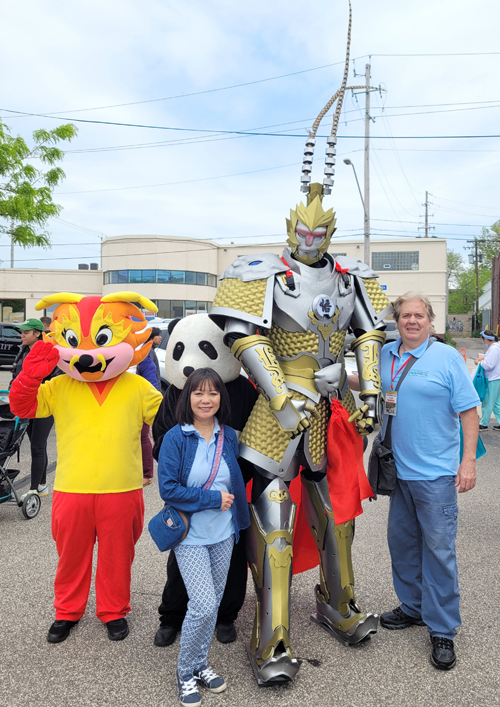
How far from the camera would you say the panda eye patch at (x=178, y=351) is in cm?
279

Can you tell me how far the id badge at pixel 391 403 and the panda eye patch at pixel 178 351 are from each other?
112cm

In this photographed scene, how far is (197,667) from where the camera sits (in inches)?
93.2

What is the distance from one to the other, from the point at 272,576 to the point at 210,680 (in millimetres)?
511

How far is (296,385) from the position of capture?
8.44 feet

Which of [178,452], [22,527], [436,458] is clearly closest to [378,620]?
[436,458]

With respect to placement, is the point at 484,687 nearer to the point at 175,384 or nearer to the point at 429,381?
the point at 429,381

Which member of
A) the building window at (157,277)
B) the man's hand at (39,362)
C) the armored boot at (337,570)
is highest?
the building window at (157,277)

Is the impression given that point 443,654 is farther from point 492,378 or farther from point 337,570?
point 492,378

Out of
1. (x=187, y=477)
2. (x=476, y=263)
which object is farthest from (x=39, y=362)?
(x=476, y=263)

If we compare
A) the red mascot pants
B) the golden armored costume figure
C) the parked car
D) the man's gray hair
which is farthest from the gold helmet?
the parked car

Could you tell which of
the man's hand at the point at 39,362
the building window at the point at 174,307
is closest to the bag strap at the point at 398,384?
the man's hand at the point at 39,362

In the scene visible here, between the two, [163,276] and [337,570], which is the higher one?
[163,276]

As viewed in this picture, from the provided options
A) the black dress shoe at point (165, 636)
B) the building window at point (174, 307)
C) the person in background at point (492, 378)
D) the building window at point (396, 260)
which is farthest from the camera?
the building window at point (174, 307)

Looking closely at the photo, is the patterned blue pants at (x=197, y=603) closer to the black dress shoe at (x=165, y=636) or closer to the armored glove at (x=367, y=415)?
the black dress shoe at (x=165, y=636)
